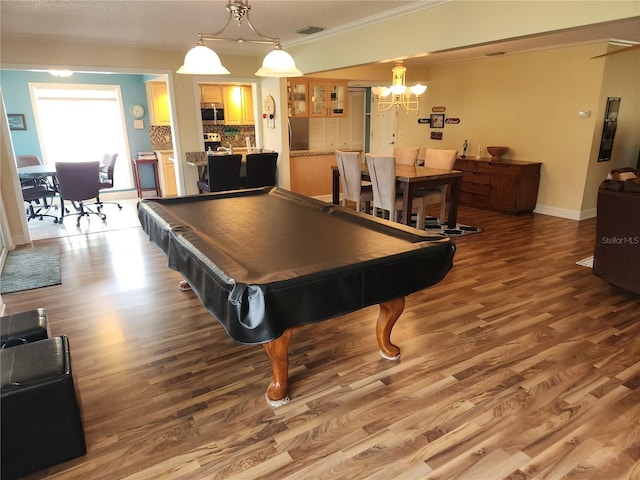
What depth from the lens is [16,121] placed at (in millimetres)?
7129

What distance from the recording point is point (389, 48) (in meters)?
4.25

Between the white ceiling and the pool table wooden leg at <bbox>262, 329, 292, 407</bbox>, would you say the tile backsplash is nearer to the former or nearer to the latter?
the white ceiling

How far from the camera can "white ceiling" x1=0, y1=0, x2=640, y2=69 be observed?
146 inches

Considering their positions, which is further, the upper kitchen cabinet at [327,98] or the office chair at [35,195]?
the upper kitchen cabinet at [327,98]

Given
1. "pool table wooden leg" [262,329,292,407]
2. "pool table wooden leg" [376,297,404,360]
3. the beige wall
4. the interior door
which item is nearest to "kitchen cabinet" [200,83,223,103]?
the beige wall

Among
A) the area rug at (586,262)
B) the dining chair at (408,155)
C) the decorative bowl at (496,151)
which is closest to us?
the area rug at (586,262)

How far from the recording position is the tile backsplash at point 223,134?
8250 millimetres

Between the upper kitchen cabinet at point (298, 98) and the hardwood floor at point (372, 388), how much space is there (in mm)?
4116

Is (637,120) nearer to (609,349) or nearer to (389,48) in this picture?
(389,48)

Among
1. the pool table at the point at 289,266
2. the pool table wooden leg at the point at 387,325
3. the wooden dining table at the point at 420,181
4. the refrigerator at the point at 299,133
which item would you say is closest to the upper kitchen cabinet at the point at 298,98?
the refrigerator at the point at 299,133

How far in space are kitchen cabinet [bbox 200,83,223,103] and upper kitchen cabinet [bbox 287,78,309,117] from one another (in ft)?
5.72

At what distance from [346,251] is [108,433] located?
1.50 metres

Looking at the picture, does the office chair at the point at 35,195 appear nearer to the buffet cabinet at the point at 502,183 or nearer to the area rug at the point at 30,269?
the area rug at the point at 30,269

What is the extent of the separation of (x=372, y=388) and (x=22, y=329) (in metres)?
1.91
